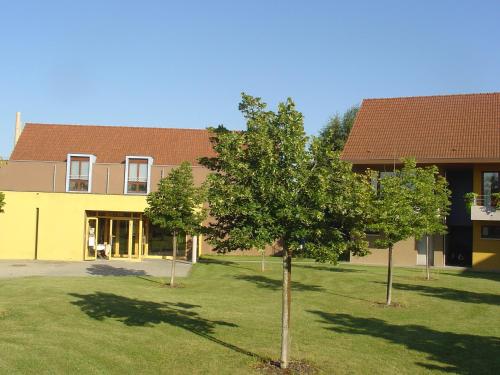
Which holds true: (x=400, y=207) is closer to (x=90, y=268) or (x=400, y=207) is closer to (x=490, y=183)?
(x=90, y=268)

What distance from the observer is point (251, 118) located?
9.94 metres

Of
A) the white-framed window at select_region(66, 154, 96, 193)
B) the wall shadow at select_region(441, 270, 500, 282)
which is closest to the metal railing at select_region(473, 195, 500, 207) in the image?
the wall shadow at select_region(441, 270, 500, 282)

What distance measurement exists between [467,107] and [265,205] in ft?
101

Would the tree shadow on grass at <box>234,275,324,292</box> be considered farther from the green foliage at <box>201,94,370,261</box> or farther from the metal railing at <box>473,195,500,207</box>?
the metal railing at <box>473,195,500,207</box>

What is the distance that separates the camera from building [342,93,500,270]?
105ft

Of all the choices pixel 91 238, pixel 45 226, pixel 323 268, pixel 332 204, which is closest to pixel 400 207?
pixel 332 204

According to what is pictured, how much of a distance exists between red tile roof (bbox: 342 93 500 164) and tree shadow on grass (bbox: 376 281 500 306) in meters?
12.6

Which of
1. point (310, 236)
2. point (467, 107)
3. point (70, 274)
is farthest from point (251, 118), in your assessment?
point (467, 107)

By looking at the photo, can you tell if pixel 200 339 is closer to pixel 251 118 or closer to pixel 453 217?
pixel 251 118

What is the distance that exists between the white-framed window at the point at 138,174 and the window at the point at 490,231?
20.1m

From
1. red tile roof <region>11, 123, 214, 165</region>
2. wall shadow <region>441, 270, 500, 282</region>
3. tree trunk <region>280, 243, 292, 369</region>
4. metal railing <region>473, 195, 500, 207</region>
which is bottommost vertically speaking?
wall shadow <region>441, 270, 500, 282</region>

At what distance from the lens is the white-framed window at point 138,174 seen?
119 ft

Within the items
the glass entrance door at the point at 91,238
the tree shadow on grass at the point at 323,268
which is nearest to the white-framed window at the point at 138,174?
the glass entrance door at the point at 91,238

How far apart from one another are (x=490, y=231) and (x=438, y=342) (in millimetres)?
22029
